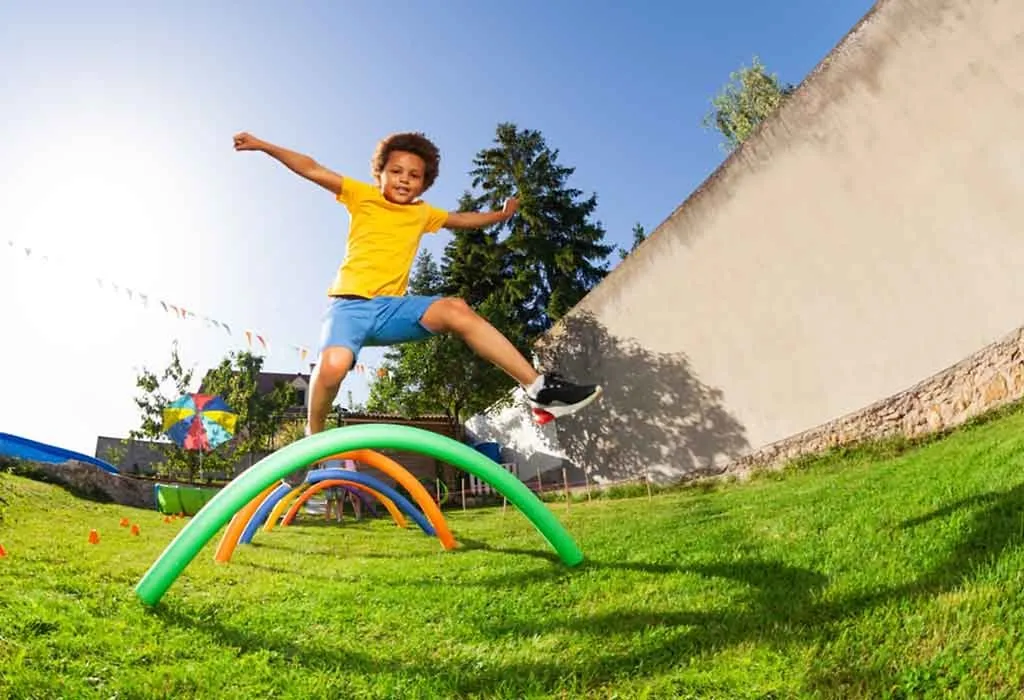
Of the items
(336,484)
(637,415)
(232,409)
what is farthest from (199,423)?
(336,484)

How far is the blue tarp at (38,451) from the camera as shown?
15898mm

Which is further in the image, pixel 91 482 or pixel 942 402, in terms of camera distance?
pixel 91 482

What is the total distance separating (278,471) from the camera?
2.55 m

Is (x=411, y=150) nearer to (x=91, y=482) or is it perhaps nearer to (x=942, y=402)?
(x=942, y=402)

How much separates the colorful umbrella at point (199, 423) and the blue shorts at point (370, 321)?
16.5 m

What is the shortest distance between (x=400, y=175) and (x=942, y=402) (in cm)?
633

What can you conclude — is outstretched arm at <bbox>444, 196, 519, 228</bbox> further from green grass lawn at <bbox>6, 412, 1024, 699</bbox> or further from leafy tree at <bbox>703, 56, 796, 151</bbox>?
leafy tree at <bbox>703, 56, 796, 151</bbox>

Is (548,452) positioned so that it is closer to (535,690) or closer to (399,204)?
(399,204)

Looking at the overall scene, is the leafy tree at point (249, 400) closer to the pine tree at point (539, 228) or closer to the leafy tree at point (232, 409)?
the leafy tree at point (232, 409)

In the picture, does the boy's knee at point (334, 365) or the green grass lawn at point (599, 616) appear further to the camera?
the boy's knee at point (334, 365)

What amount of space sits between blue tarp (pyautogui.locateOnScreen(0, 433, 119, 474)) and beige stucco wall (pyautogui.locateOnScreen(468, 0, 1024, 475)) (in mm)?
14495

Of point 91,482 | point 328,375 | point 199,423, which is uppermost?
point 199,423

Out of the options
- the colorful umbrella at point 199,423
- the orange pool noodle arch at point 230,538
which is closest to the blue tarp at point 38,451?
the colorful umbrella at point 199,423

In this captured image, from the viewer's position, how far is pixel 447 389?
599 inches
